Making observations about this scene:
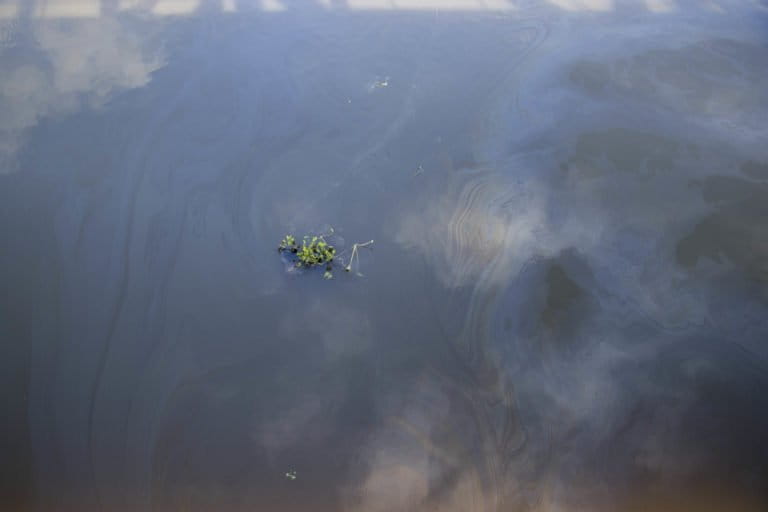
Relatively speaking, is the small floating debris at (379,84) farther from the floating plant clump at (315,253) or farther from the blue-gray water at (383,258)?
the floating plant clump at (315,253)

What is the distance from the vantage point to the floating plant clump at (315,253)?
2336mm

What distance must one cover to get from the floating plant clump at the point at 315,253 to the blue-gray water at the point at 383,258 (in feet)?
0.16

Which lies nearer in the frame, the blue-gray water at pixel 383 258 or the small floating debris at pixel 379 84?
the blue-gray water at pixel 383 258

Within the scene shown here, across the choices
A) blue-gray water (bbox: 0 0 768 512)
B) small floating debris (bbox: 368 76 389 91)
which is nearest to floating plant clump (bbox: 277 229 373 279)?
blue-gray water (bbox: 0 0 768 512)

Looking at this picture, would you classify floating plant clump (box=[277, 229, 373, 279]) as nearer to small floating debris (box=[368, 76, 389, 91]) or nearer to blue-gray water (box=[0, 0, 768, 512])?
blue-gray water (box=[0, 0, 768, 512])

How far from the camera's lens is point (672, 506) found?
1835 millimetres

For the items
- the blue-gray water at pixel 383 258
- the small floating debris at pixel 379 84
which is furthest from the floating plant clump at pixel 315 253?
the small floating debris at pixel 379 84

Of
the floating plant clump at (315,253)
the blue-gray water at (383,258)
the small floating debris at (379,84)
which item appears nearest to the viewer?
the blue-gray water at (383,258)

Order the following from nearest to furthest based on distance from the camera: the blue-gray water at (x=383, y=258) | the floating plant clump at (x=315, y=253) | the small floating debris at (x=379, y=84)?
the blue-gray water at (x=383, y=258), the floating plant clump at (x=315, y=253), the small floating debris at (x=379, y=84)

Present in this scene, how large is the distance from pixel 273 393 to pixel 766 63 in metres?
3.06

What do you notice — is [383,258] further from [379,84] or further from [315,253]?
[379,84]

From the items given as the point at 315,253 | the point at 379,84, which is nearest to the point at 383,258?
the point at 315,253

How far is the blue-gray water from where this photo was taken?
1897 millimetres

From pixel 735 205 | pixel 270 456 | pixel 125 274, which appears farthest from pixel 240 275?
pixel 735 205
